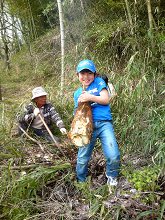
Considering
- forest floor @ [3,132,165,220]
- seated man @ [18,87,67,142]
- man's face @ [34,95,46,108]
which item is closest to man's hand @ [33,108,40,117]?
seated man @ [18,87,67,142]

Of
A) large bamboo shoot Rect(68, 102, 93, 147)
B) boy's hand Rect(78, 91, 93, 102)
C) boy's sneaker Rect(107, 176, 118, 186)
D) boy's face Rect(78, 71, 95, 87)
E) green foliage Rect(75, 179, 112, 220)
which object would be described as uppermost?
boy's face Rect(78, 71, 95, 87)

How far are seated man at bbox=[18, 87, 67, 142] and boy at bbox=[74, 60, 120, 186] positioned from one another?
1474 millimetres

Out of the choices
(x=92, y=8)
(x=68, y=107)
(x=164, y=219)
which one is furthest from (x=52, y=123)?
(x=92, y=8)

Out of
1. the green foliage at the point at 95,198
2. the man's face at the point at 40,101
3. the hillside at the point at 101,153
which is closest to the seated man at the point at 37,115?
the man's face at the point at 40,101

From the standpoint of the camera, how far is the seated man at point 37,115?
197 inches

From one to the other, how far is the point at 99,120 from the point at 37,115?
1.68 meters

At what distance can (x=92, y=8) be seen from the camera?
25.9 ft

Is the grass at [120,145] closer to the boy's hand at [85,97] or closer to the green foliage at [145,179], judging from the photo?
the green foliage at [145,179]

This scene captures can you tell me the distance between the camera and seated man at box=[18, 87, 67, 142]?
500 centimetres

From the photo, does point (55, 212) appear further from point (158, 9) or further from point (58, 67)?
point (58, 67)

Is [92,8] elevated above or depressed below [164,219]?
above

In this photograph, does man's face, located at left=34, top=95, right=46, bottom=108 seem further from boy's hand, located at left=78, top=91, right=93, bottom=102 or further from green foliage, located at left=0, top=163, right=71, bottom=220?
boy's hand, located at left=78, top=91, right=93, bottom=102

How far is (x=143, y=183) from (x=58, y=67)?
201 inches

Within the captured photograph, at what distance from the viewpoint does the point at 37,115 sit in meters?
4.91
